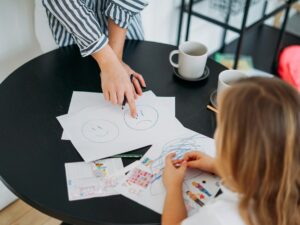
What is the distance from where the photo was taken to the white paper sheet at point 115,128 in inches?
32.1

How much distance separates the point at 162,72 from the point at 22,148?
449 millimetres

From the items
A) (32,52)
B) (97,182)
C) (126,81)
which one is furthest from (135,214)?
(32,52)

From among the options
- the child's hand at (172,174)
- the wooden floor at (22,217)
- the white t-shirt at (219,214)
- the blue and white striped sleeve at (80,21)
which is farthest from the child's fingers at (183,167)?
the wooden floor at (22,217)

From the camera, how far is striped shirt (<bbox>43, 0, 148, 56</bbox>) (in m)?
0.96

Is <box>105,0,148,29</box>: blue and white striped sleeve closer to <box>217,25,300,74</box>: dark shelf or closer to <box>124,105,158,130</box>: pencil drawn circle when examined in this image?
<box>124,105,158,130</box>: pencil drawn circle

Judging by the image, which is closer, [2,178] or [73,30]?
[2,178]

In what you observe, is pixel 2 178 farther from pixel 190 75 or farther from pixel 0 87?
pixel 190 75

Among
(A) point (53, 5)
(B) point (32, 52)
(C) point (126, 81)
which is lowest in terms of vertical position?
(B) point (32, 52)

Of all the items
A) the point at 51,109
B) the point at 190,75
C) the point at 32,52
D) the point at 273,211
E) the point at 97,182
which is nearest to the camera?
the point at 273,211

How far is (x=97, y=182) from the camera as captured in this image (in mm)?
736

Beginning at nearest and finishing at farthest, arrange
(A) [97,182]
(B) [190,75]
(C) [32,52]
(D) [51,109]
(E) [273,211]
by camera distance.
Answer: (E) [273,211], (A) [97,182], (D) [51,109], (B) [190,75], (C) [32,52]

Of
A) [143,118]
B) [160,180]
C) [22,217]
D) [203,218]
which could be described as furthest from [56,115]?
[22,217]

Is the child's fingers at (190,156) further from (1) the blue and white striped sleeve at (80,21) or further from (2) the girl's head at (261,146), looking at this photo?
(1) the blue and white striped sleeve at (80,21)

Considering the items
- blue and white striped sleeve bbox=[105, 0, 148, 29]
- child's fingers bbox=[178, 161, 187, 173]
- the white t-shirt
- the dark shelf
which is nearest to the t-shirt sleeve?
the white t-shirt
